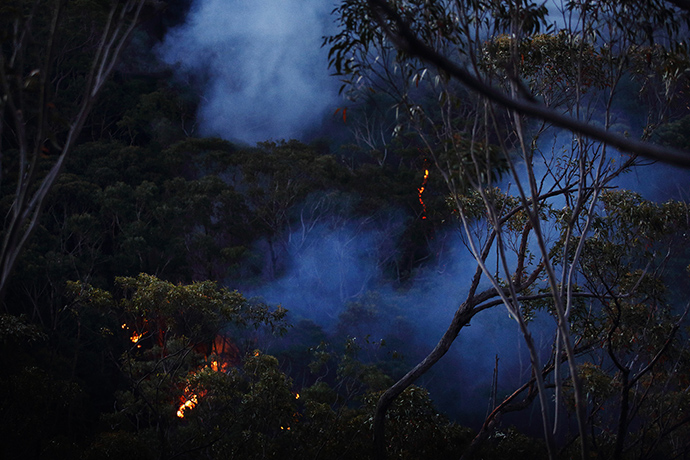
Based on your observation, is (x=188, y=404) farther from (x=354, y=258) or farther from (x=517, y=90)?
(x=354, y=258)

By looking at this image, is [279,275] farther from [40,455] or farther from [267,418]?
[40,455]

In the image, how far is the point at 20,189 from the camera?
195cm

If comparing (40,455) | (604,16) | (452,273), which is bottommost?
(40,455)

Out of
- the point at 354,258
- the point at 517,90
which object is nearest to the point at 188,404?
the point at 517,90

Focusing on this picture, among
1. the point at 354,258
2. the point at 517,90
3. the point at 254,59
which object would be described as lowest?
the point at 517,90

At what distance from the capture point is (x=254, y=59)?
15500 mm

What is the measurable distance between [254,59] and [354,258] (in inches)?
262

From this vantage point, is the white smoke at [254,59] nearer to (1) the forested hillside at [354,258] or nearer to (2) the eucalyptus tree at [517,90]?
(1) the forested hillside at [354,258]

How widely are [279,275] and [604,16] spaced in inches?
370

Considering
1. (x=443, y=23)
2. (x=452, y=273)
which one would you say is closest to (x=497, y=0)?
(x=443, y=23)

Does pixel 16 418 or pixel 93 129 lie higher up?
pixel 93 129

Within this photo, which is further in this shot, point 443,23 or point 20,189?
point 443,23

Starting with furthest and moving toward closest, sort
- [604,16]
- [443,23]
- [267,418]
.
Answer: [267,418] < [604,16] < [443,23]

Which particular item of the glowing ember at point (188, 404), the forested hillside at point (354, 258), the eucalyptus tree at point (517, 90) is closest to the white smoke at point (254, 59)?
the forested hillside at point (354, 258)
